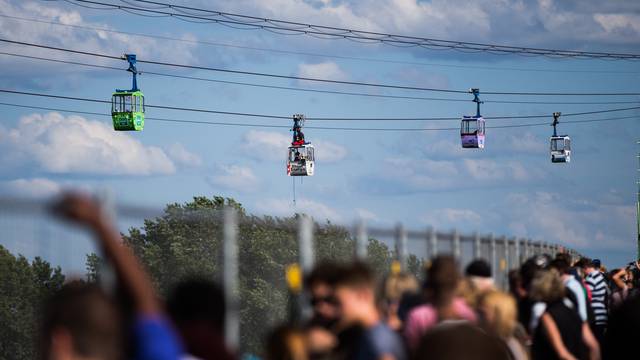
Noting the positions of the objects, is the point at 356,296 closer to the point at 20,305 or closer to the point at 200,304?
the point at 200,304

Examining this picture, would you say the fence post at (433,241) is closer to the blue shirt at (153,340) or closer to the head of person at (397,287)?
the head of person at (397,287)

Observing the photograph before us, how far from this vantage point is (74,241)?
27.4 ft

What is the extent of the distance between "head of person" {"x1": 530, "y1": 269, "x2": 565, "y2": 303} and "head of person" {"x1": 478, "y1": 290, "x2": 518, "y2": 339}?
59.5 inches

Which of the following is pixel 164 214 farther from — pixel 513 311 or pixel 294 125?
pixel 294 125

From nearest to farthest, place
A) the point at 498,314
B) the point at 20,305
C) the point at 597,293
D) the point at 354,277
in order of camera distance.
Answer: the point at 354,277 < the point at 498,314 < the point at 20,305 < the point at 597,293

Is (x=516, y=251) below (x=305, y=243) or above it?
below

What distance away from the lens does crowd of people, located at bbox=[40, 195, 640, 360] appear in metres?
3.91

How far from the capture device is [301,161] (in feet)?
239

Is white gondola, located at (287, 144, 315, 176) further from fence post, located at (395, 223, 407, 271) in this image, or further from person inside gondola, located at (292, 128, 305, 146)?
fence post, located at (395, 223, 407, 271)

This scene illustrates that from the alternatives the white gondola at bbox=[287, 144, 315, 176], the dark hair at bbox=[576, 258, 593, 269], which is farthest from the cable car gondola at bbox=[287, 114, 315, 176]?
the dark hair at bbox=[576, 258, 593, 269]

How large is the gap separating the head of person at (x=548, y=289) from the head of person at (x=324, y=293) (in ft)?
15.3

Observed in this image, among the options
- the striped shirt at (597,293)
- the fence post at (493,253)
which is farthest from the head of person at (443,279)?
the striped shirt at (597,293)

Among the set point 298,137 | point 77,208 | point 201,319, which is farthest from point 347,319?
point 298,137

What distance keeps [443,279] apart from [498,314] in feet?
6.57
